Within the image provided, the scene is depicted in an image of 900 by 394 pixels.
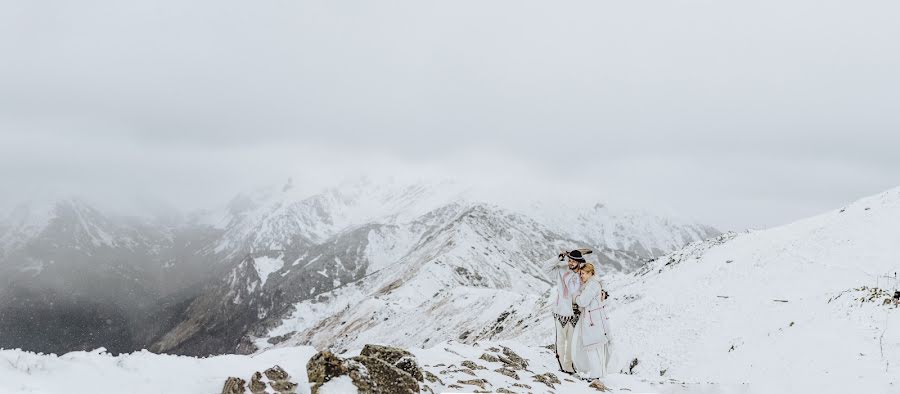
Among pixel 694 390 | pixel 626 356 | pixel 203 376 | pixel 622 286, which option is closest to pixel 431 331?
pixel 622 286

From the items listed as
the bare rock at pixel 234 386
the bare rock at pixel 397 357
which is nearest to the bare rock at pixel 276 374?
the bare rock at pixel 234 386

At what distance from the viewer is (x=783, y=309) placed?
23438mm

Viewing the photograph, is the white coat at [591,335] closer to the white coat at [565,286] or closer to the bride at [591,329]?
the bride at [591,329]

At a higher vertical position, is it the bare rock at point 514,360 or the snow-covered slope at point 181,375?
the snow-covered slope at point 181,375

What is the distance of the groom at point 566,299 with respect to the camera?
48.5 feet

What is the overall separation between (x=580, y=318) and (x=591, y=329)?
45 centimetres

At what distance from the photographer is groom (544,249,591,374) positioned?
48.5ft

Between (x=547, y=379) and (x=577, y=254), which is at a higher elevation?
(x=577, y=254)

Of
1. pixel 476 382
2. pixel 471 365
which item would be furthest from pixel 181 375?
pixel 471 365

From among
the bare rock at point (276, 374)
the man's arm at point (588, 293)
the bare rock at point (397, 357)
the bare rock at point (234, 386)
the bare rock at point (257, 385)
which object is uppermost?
the bare rock at point (234, 386)

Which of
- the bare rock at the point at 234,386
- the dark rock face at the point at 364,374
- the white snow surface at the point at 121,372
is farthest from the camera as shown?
the dark rock face at the point at 364,374

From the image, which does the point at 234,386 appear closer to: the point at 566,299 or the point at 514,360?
the point at 566,299

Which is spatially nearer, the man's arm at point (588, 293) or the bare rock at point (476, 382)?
the bare rock at point (476, 382)

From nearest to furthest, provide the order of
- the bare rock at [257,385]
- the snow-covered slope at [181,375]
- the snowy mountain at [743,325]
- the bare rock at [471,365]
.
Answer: the snow-covered slope at [181,375] → the bare rock at [257,385] → the snowy mountain at [743,325] → the bare rock at [471,365]
